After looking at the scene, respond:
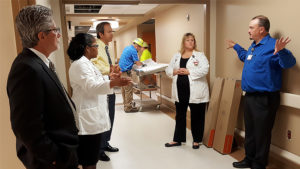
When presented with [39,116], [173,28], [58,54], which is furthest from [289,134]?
[173,28]

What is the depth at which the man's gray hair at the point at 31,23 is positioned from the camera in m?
1.03

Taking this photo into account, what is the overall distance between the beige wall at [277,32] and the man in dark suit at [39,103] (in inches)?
83.8

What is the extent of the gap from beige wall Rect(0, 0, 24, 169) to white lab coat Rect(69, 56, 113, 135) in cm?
46

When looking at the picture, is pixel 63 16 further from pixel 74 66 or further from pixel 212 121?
pixel 212 121

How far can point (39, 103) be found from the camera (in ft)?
3.22

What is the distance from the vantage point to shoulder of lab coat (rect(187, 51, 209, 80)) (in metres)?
2.89

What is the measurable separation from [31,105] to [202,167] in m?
2.11

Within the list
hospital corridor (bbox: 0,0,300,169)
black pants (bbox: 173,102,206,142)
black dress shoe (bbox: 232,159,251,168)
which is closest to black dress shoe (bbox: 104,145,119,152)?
hospital corridor (bbox: 0,0,300,169)

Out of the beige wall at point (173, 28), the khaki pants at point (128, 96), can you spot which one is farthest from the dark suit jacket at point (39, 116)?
the khaki pants at point (128, 96)

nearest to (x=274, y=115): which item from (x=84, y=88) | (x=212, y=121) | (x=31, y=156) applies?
(x=212, y=121)

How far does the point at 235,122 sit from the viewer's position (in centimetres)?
285

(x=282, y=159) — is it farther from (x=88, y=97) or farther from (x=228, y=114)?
(x=88, y=97)

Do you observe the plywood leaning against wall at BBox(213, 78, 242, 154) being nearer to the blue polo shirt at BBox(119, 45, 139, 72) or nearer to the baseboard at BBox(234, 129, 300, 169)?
Result: the baseboard at BBox(234, 129, 300, 169)

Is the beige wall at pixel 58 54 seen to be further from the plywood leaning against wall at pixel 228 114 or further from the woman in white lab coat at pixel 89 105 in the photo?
the plywood leaning against wall at pixel 228 114
